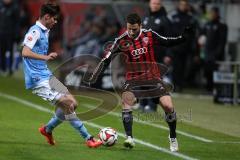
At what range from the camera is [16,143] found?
12445 millimetres

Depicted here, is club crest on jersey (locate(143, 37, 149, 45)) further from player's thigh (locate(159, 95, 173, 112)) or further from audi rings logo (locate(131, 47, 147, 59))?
player's thigh (locate(159, 95, 173, 112))

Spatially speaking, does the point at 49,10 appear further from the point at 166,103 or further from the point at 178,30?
the point at 178,30

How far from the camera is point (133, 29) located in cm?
1235

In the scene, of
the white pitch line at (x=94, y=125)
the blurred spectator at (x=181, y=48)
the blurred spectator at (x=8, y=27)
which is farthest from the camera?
the blurred spectator at (x=8, y=27)

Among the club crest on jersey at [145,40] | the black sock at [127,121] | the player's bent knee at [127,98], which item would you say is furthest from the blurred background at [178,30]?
the black sock at [127,121]

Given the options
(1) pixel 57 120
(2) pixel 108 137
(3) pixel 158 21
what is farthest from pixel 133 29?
(3) pixel 158 21

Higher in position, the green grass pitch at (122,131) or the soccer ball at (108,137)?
the soccer ball at (108,137)

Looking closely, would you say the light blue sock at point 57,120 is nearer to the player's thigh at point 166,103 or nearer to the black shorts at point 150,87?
the black shorts at point 150,87

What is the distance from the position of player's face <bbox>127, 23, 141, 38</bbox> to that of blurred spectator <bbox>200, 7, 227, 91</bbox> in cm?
926

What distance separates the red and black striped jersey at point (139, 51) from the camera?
12.6 m

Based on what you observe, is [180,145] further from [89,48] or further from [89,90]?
[89,48]

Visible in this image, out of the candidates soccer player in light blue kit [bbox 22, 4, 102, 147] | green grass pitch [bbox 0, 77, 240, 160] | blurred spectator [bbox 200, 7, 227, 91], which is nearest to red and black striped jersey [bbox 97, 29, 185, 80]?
soccer player in light blue kit [bbox 22, 4, 102, 147]

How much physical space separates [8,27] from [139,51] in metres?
13.6

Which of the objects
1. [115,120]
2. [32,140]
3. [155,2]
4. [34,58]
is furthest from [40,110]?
[34,58]
